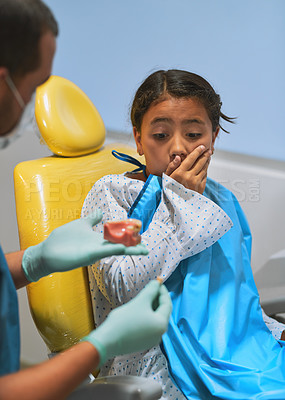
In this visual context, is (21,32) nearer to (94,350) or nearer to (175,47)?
(94,350)

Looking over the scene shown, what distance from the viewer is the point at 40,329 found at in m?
0.98

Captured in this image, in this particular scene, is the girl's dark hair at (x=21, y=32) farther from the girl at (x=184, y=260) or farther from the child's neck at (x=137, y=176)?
the child's neck at (x=137, y=176)

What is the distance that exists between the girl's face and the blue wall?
0.56 metres

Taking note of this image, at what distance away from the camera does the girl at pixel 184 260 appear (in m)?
0.93

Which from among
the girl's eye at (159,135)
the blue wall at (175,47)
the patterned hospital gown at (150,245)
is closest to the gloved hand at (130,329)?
the patterned hospital gown at (150,245)

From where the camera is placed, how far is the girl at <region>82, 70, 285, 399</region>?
0.93m

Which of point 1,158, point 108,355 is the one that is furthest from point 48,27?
point 1,158

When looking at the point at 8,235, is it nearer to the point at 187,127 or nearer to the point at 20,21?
the point at 187,127

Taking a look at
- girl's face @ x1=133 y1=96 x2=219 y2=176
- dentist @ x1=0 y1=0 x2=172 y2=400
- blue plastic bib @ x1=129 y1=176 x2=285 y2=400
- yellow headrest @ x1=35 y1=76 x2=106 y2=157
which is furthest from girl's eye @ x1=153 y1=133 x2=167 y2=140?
dentist @ x1=0 y1=0 x2=172 y2=400

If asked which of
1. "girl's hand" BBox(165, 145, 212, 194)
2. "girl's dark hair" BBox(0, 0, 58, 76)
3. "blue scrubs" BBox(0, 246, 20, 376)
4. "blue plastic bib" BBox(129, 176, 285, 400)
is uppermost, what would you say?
"girl's dark hair" BBox(0, 0, 58, 76)

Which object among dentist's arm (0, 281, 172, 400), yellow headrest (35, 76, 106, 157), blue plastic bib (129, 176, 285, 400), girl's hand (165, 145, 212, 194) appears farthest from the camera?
yellow headrest (35, 76, 106, 157)

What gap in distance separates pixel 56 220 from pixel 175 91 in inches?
16.8

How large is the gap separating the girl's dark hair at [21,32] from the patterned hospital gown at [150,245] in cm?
46

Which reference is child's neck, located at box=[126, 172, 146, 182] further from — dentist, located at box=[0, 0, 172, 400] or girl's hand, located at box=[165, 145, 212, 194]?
dentist, located at box=[0, 0, 172, 400]
